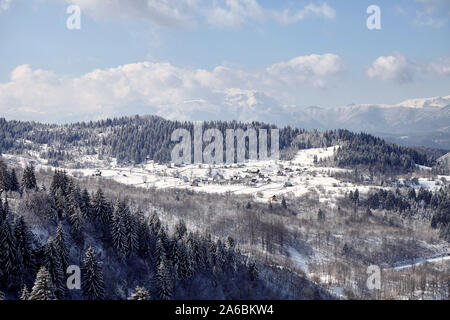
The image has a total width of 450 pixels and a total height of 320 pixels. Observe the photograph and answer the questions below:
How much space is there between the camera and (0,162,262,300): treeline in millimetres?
58688

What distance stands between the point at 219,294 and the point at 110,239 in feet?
98.5

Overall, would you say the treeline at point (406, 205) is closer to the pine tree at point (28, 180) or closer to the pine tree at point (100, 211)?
the pine tree at point (100, 211)

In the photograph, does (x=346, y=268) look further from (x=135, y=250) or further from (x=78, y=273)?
(x=78, y=273)

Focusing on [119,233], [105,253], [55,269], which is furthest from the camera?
[119,233]

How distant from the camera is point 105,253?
76.8 metres

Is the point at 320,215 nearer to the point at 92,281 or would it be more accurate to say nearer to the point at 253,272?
the point at 253,272

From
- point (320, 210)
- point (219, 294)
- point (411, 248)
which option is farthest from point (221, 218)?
point (411, 248)

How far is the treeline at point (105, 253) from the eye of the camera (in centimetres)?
5869

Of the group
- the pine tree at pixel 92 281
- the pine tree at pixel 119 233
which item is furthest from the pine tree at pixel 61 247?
the pine tree at pixel 119 233

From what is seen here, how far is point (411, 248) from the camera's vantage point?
144 m


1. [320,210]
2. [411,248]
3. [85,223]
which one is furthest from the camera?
[320,210]

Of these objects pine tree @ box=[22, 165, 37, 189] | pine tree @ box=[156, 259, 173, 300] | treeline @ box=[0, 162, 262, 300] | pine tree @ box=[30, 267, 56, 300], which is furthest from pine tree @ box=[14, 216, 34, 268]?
pine tree @ box=[22, 165, 37, 189]

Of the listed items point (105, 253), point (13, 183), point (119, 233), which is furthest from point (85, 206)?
point (13, 183)

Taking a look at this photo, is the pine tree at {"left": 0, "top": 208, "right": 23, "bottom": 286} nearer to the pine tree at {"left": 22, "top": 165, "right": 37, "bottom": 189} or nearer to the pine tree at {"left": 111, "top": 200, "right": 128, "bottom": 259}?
the pine tree at {"left": 111, "top": 200, "right": 128, "bottom": 259}
